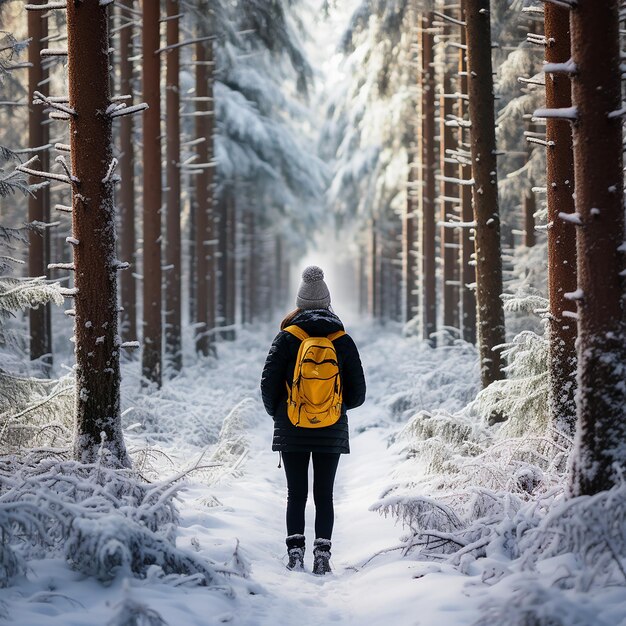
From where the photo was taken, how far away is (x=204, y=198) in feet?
60.1

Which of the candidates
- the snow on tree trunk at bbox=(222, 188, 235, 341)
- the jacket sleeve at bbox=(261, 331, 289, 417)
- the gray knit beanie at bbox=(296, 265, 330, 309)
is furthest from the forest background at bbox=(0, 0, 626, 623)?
Result: the snow on tree trunk at bbox=(222, 188, 235, 341)

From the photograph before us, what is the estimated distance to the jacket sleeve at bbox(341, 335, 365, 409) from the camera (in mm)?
5605

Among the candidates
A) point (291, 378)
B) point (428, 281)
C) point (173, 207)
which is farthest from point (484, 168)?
point (428, 281)

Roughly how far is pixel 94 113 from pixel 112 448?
268 centimetres

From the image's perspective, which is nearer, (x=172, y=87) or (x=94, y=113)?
(x=94, y=113)

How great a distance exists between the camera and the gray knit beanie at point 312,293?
5723 millimetres

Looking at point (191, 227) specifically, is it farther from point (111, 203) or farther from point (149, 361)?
point (111, 203)

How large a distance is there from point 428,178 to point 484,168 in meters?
9.99

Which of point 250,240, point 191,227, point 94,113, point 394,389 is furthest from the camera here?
point 250,240

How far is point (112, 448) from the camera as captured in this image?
19.7ft

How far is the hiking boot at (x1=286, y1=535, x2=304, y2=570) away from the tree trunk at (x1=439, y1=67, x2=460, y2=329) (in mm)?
11351

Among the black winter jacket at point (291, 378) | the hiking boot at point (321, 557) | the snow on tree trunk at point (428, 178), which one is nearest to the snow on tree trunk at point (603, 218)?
the black winter jacket at point (291, 378)

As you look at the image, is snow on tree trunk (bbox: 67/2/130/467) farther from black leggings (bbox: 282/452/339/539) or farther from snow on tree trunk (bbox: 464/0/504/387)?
snow on tree trunk (bbox: 464/0/504/387)

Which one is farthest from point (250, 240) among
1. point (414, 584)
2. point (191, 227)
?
point (414, 584)
